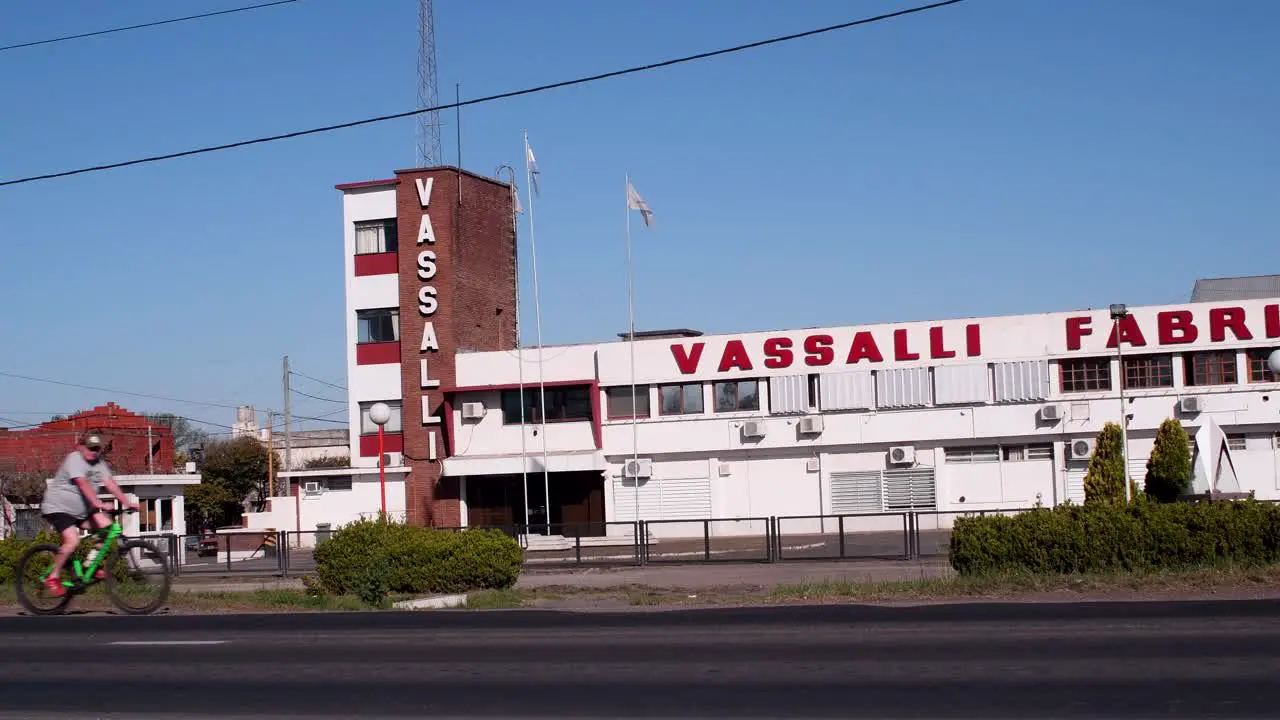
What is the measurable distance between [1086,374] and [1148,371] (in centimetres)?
200

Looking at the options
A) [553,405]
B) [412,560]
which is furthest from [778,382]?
[412,560]

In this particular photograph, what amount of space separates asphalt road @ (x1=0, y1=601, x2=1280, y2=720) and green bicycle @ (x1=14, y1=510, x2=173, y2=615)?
75 centimetres

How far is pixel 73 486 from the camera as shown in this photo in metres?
15.0

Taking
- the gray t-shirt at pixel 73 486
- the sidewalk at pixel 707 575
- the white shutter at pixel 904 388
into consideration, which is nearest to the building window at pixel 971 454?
the white shutter at pixel 904 388

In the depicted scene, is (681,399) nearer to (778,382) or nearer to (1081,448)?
(778,382)

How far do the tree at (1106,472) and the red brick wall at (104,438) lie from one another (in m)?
50.6

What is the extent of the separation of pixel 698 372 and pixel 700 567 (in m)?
20.7

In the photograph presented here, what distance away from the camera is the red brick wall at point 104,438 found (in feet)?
227

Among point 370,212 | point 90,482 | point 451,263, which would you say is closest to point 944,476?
point 451,263

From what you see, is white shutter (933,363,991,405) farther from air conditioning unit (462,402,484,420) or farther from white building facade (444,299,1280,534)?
air conditioning unit (462,402,484,420)

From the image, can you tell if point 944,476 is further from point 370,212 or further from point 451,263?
point 370,212

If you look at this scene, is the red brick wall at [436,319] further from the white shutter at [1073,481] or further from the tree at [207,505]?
the tree at [207,505]

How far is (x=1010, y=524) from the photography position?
65.4 feet

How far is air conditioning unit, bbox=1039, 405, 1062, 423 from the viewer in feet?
149
